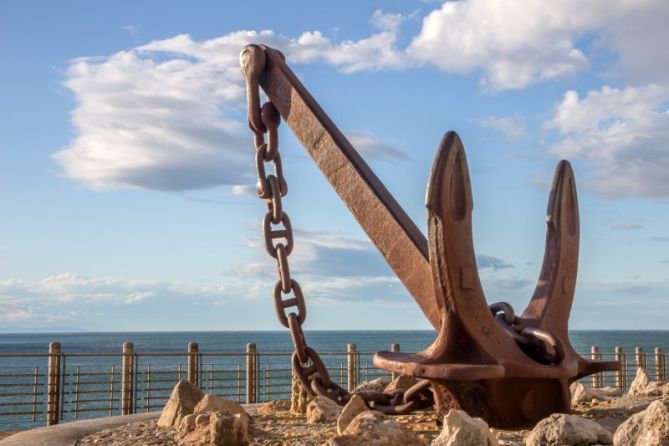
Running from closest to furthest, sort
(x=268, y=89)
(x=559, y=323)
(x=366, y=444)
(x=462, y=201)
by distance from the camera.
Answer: (x=366, y=444) → (x=462, y=201) → (x=559, y=323) → (x=268, y=89)

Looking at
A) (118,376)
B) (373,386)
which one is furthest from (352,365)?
(118,376)

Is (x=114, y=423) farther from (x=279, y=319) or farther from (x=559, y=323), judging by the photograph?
(x=559, y=323)

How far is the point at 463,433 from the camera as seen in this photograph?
2852 mm

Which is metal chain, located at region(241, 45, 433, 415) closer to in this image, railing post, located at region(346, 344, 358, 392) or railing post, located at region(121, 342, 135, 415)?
railing post, located at region(121, 342, 135, 415)

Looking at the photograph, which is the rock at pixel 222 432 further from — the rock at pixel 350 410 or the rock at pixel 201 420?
the rock at pixel 350 410

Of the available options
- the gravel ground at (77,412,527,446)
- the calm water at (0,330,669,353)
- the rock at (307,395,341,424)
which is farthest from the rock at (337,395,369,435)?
the calm water at (0,330,669,353)

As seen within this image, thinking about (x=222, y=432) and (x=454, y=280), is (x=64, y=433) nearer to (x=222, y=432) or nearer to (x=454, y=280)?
(x=222, y=432)

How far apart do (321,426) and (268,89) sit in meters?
1.83

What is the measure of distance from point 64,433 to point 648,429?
2862 millimetres

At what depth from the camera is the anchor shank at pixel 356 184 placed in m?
3.81

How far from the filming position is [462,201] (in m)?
3.36

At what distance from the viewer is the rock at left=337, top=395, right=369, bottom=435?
3389mm

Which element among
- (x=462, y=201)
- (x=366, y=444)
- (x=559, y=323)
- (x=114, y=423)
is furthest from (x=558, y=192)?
(x=114, y=423)

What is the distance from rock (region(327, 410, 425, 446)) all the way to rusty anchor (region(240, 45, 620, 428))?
1.72ft
